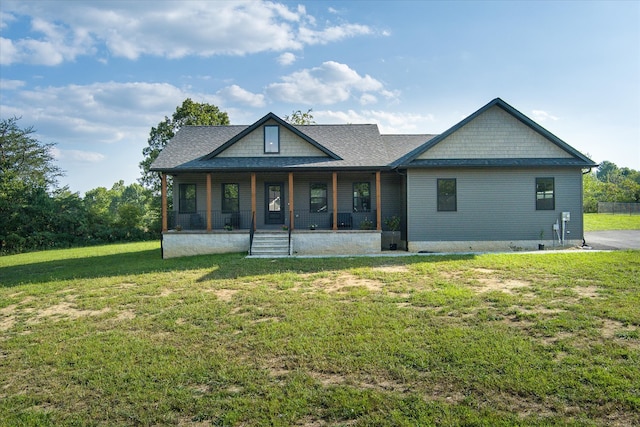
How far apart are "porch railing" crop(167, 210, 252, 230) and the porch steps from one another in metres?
1.98

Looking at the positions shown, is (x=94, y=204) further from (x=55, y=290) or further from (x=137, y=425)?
(x=137, y=425)

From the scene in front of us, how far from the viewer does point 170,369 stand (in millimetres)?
4715

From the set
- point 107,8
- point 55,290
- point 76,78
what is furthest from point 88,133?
point 55,290

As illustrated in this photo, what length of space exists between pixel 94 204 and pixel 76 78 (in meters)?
11.0

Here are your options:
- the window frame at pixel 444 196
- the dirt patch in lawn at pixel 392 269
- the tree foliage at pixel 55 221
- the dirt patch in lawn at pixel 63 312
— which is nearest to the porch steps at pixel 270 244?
the dirt patch in lawn at pixel 392 269

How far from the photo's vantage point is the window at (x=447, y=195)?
50.5 feet

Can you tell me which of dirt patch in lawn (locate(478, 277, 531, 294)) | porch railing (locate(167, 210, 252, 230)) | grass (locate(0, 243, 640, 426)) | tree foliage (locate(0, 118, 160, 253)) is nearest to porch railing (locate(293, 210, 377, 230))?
porch railing (locate(167, 210, 252, 230))

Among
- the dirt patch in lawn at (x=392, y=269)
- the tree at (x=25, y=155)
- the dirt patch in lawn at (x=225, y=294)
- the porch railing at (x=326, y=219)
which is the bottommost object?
the dirt patch in lawn at (x=225, y=294)

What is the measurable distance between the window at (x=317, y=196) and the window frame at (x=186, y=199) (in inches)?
205

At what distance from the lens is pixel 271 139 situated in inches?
655

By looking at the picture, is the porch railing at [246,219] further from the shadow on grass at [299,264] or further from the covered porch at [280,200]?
the shadow on grass at [299,264]

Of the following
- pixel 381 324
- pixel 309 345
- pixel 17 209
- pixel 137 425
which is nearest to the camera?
pixel 137 425

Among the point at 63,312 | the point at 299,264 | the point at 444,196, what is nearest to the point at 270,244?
the point at 299,264

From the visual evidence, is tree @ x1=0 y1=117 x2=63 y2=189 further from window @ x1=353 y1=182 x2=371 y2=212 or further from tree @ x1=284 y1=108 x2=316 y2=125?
window @ x1=353 y1=182 x2=371 y2=212
